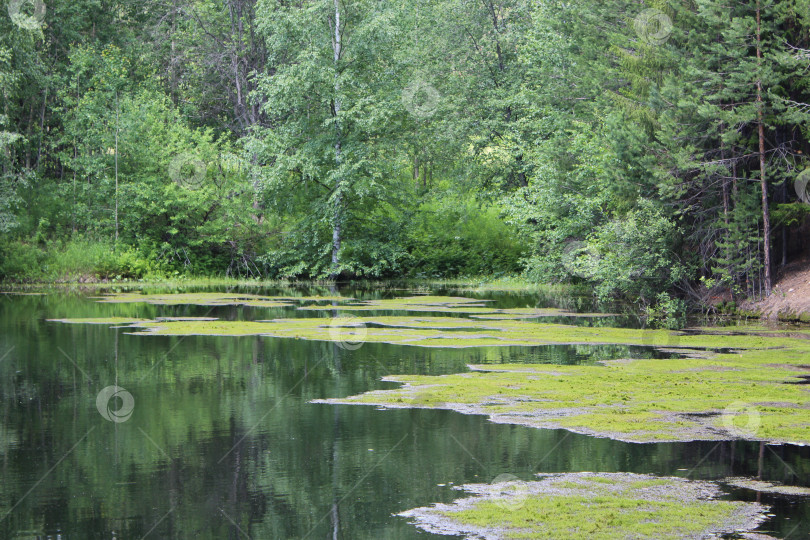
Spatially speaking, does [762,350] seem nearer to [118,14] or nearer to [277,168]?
[277,168]

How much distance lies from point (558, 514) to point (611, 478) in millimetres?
1216

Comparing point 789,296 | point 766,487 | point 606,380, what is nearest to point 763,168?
point 789,296

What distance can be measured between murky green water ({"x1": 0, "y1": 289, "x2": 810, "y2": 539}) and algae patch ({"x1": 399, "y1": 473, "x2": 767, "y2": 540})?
0.23m

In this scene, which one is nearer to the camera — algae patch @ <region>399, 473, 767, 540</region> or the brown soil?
algae patch @ <region>399, 473, 767, 540</region>

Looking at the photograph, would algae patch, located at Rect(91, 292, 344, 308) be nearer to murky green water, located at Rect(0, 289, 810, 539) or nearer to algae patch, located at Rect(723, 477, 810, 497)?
murky green water, located at Rect(0, 289, 810, 539)

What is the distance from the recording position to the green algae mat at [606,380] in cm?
1030

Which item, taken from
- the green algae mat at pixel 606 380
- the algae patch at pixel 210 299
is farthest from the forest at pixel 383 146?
the algae patch at pixel 210 299

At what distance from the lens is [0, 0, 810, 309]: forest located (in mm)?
25953

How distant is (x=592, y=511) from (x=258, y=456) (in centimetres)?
314

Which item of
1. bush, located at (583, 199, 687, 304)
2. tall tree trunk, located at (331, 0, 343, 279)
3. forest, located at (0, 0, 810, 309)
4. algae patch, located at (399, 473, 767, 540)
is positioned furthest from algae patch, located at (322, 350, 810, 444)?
tall tree trunk, located at (331, 0, 343, 279)

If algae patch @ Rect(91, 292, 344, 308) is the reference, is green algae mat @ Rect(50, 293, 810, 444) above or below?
below

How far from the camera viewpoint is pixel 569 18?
130 ft

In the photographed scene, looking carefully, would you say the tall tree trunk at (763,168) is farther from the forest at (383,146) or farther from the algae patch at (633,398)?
the algae patch at (633,398)

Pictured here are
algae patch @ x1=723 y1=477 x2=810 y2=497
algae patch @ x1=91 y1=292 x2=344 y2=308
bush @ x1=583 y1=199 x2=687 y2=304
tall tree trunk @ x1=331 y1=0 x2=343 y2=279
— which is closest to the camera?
algae patch @ x1=723 y1=477 x2=810 y2=497
